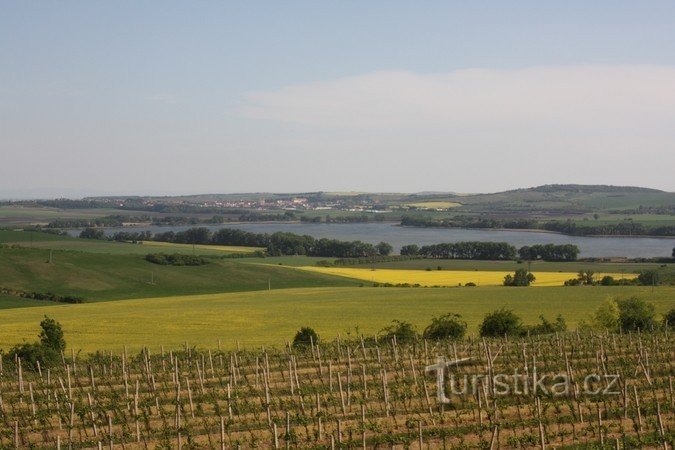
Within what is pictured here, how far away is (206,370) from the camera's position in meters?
34.1

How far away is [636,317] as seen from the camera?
161ft

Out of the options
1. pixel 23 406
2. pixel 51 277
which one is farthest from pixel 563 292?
pixel 23 406

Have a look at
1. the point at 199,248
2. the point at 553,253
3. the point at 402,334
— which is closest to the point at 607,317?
the point at 402,334

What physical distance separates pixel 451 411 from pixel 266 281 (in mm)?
62871

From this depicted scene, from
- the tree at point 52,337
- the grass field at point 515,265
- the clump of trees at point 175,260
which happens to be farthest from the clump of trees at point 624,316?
the clump of trees at point 175,260

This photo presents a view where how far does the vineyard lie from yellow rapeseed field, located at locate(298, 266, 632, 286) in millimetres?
51136

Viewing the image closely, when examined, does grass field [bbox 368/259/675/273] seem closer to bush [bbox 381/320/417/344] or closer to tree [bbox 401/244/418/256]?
tree [bbox 401/244/418/256]

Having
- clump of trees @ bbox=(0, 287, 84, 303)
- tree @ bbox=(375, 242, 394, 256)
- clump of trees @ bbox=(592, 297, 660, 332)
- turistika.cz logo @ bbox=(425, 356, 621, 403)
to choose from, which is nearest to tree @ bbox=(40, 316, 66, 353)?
turistika.cz logo @ bbox=(425, 356, 621, 403)

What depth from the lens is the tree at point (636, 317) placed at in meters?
48.6

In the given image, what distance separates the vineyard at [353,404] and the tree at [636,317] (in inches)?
450

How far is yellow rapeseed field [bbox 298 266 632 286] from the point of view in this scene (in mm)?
88375

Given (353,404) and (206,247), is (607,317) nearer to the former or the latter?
(353,404)

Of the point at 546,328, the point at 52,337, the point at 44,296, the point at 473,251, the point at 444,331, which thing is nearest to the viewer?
the point at 52,337

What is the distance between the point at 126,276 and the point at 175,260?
418 inches
